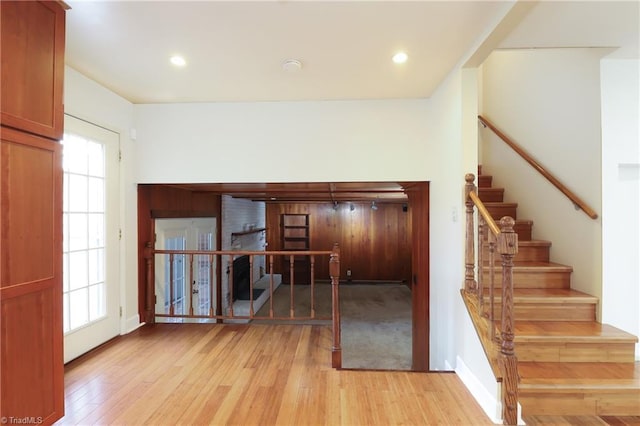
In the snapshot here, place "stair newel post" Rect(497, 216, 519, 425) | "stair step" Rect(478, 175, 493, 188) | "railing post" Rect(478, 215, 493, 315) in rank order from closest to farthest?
1. "stair newel post" Rect(497, 216, 519, 425)
2. "railing post" Rect(478, 215, 493, 315)
3. "stair step" Rect(478, 175, 493, 188)

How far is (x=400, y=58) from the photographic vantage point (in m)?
2.27

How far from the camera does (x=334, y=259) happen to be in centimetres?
268

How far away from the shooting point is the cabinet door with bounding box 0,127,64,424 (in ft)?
4.65

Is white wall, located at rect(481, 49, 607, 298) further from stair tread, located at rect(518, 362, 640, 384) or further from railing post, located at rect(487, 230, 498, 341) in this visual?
railing post, located at rect(487, 230, 498, 341)

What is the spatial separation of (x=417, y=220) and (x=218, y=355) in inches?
97.7

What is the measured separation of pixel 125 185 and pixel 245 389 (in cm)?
233

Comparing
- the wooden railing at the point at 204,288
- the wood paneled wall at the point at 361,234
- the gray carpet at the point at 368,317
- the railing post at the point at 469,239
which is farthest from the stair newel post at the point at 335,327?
the wood paneled wall at the point at 361,234

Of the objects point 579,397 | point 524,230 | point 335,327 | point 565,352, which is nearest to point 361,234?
point 524,230

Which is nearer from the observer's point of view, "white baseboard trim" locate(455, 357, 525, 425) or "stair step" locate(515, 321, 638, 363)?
"white baseboard trim" locate(455, 357, 525, 425)

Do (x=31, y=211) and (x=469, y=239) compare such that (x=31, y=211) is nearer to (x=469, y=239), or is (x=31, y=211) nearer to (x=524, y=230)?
(x=469, y=239)

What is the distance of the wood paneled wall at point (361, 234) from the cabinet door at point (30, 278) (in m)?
6.75

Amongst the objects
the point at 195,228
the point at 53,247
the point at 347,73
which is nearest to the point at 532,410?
the point at 347,73

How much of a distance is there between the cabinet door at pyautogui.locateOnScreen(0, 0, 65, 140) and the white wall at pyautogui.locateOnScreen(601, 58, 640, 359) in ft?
12.4

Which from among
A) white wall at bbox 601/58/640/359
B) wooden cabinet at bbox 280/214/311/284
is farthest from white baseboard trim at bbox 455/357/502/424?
wooden cabinet at bbox 280/214/311/284
